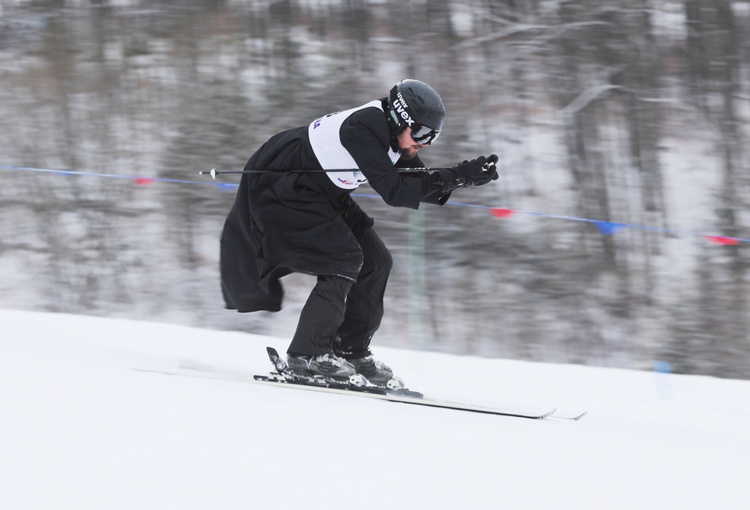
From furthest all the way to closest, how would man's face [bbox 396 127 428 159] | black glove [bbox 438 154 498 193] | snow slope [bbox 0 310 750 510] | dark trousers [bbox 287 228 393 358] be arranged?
1. dark trousers [bbox 287 228 393 358]
2. man's face [bbox 396 127 428 159]
3. black glove [bbox 438 154 498 193]
4. snow slope [bbox 0 310 750 510]

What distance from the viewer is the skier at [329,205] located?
3488mm

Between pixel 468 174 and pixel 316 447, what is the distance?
1.31 meters

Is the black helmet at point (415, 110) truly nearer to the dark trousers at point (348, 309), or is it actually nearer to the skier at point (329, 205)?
the skier at point (329, 205)

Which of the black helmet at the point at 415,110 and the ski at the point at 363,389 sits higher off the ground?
the black helmet at the point at 415,110

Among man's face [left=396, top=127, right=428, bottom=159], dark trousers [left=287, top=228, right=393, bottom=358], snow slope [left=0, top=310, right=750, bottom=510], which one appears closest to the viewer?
snow slope [left=0, top=310, right=750, bottom=510]

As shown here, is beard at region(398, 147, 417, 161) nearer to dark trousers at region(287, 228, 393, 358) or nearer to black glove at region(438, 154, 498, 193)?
black glove at region(438, 154, 498, 193)

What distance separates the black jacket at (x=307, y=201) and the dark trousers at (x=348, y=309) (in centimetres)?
11

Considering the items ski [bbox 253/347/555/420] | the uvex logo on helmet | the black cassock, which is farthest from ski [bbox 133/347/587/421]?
the uvex logo on helmet

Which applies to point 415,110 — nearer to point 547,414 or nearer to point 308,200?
point 308,200

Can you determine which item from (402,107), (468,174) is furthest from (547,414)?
(402,107)

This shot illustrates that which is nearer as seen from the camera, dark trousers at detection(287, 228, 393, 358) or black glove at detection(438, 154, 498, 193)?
black glove at detection(438, 154, 498, 193)

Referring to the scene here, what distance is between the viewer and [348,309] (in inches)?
157

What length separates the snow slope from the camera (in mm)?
2404

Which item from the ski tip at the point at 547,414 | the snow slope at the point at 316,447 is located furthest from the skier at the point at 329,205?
the ski tip at the point at 547,414
